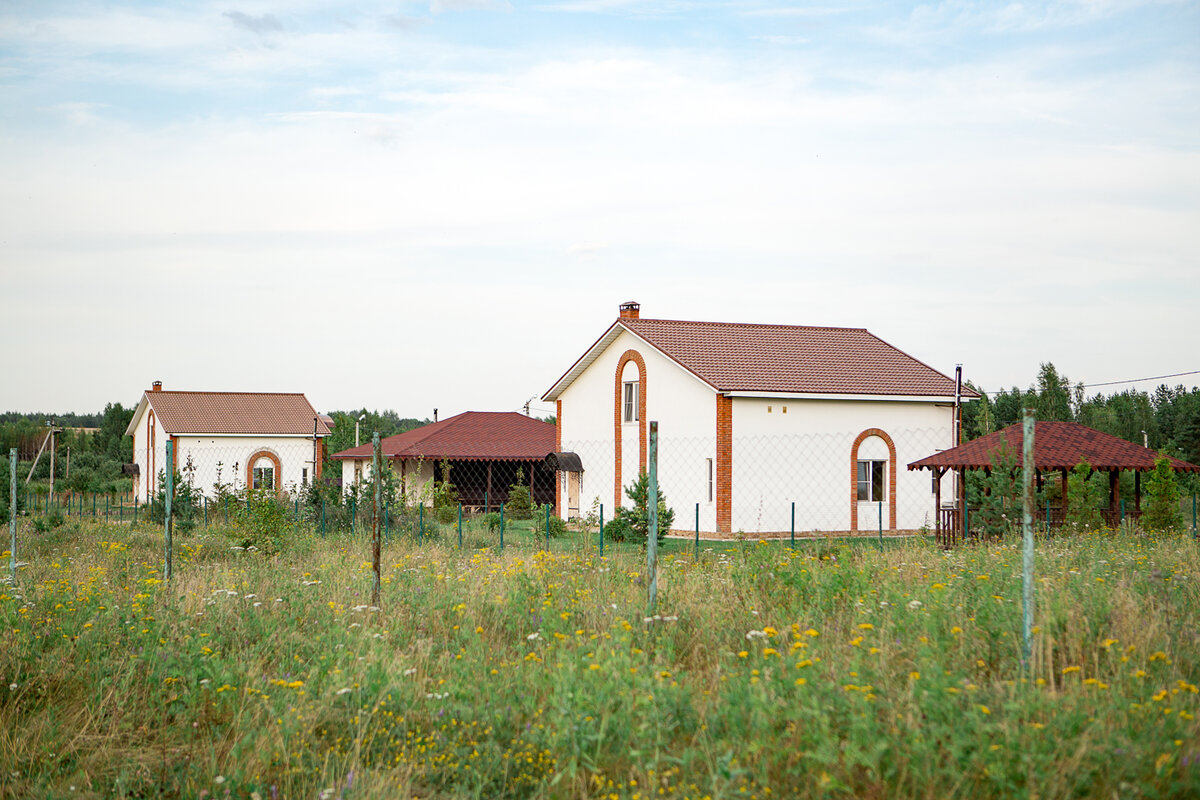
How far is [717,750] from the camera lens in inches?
191

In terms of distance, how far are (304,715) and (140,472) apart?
48862 mm

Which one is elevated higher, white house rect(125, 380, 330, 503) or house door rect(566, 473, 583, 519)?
white house rect(125, 380, 330, 503)

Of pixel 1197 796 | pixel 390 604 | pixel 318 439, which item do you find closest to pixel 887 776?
pixel 1197 796

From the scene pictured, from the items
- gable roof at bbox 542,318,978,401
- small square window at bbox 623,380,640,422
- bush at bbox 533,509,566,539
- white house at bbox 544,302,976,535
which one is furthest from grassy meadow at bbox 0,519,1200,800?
small square window at bbox 623,380,640,422

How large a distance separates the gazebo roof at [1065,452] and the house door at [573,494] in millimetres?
11111

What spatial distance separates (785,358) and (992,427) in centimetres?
2813

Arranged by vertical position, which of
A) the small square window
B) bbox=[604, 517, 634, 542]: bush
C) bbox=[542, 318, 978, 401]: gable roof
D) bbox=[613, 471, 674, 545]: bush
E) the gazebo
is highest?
bbox=[542, 318, 978, 401]: gable roof

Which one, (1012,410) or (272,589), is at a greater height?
(1012,410)

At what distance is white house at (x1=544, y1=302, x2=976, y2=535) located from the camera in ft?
78.3

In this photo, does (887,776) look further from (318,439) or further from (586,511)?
(318,439)

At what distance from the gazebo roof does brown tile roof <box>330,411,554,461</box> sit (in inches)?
624

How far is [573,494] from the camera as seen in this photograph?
2958cm

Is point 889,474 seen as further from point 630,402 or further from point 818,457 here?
point 630,402

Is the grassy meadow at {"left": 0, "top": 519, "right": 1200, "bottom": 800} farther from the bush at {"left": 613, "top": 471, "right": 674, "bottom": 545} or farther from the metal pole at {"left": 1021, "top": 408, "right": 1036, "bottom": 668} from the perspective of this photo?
the bush at {"left": 613, "top": 471, "right": 674, "bottom": 545}
